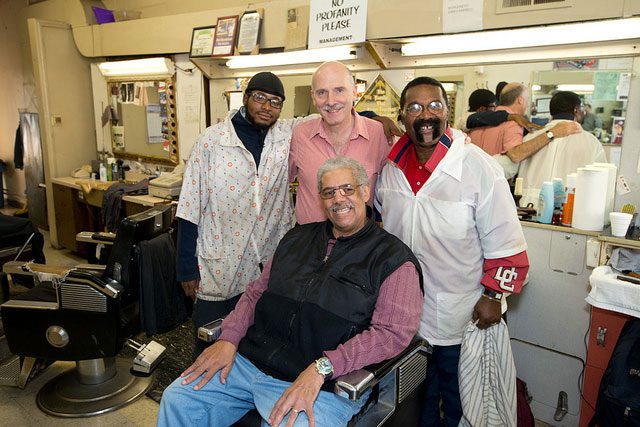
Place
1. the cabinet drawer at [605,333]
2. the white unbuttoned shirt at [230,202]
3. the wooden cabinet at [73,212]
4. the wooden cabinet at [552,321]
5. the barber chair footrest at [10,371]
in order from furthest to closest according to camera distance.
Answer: the wooden cabinet at [73,212], the barber chair footrest at [10,371], the wooden cabinet at [552,321], the white unbuttoned shirt at [230,202], the cabinet drawer at [605,333]

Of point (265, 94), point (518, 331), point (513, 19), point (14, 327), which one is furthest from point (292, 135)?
point (14, 327)

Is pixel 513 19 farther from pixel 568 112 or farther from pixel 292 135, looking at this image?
pixel 292 135

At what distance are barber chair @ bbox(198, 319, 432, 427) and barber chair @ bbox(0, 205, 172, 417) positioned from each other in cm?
114

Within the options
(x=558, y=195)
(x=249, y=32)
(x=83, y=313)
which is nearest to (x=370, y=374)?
(x=558, y=195)

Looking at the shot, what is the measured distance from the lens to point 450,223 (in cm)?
178

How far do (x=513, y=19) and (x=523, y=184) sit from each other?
860 millimetres

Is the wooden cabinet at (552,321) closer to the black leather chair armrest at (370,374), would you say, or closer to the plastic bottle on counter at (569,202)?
the plastic bottle on counter at (569,202)

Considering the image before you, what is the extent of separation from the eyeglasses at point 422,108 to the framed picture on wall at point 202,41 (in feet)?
7.71

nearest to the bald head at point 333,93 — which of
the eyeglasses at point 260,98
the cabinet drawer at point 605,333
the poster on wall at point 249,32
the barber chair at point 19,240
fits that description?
the eyeglasses at point 260,98

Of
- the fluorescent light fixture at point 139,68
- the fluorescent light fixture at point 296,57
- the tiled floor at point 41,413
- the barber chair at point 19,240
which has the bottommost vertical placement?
the tiled floor at point 41,413

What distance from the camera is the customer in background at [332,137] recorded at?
2023 mm

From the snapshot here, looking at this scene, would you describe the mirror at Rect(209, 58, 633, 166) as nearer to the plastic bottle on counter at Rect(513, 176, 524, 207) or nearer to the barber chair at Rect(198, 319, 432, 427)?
the plastic bottle on counter at Rect(513, 176, 524, 207)

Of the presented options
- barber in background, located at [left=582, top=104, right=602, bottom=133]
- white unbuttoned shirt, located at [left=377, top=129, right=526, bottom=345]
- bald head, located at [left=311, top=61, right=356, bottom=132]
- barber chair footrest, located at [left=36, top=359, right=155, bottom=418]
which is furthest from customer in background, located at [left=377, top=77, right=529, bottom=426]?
barber chair footrest, located at [left=36, top=359, right=155, bottom=418]

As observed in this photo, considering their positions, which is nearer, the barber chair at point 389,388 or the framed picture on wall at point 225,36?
the barber chair at point 389,388
